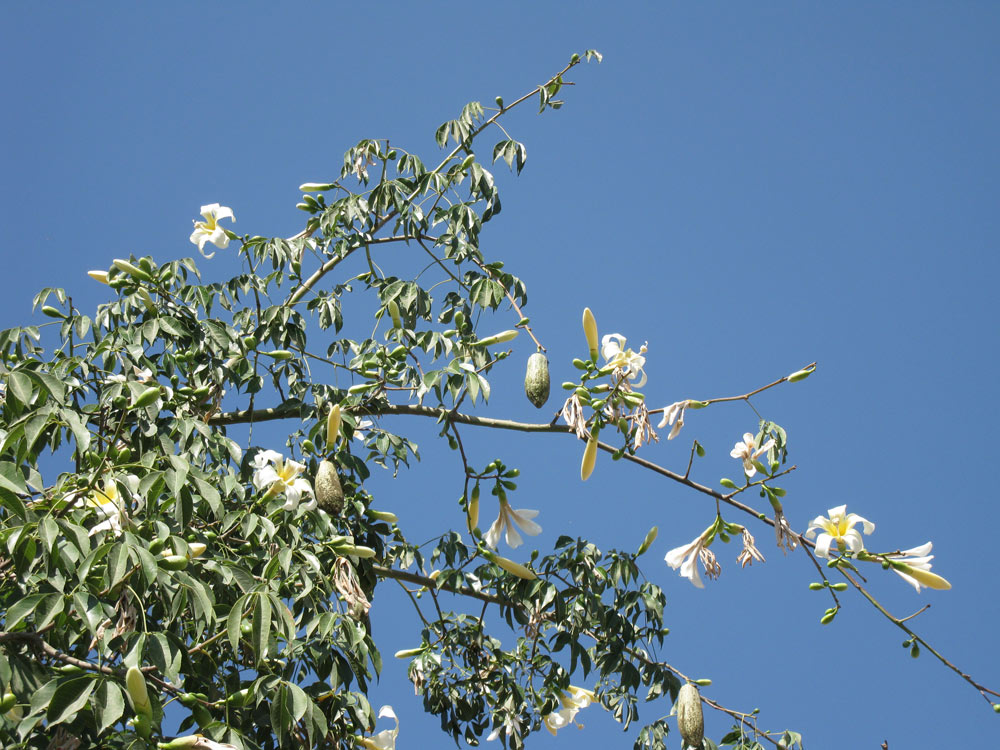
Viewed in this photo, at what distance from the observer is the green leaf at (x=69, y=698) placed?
5.23ft

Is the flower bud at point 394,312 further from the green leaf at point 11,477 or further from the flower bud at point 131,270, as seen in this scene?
the green leaf at point 11,477

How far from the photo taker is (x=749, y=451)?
7.57 ft

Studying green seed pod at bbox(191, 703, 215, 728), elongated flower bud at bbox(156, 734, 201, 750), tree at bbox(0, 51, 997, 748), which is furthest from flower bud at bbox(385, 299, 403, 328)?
elongated flower bud at bbox(156, 734, 201, 750)

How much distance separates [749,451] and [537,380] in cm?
54

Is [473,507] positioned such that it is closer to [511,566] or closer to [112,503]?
[511,566]

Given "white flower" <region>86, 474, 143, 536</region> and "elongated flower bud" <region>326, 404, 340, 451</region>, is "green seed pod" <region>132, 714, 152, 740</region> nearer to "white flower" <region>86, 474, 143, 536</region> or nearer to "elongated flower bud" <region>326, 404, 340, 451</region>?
"white flower" <region>86, 474, 143, 536</region>

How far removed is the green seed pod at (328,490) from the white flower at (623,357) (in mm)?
761

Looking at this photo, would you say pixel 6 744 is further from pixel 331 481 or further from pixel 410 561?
pixel 410 561

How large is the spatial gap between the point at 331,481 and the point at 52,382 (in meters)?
0.77

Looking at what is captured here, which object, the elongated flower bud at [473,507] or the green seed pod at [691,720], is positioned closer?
the green seed pod at [691,720]

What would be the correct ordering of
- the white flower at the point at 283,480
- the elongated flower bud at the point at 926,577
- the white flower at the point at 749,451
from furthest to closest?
the white flower at the point at 283,480 < the white flower at the point at 749,451 < the elongated flower bud at the point at 926,577

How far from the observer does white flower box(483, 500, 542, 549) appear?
8.78 ft

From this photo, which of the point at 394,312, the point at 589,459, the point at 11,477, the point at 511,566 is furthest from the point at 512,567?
the point at 11,477

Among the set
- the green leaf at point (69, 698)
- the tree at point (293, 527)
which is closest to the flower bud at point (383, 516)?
the tree at point (293, 527)
